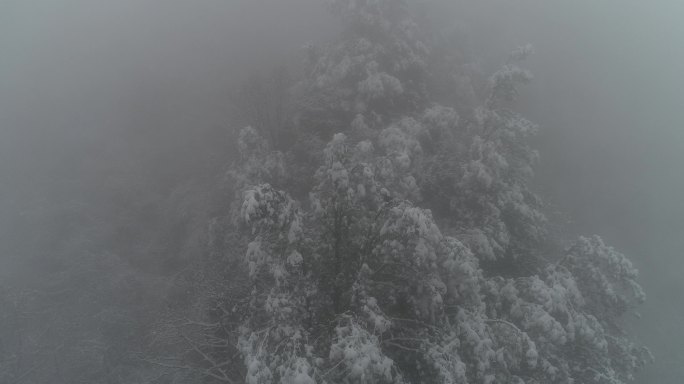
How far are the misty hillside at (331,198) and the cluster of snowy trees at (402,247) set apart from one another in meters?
0.07

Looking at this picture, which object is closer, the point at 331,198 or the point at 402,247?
the point at 331,198

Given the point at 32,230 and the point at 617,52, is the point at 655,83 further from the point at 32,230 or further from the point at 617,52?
the point at 32,230

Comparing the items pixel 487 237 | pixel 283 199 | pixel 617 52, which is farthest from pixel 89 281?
pixel 617 52

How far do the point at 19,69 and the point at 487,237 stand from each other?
28284 millimetres

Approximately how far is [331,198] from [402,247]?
1813 mm

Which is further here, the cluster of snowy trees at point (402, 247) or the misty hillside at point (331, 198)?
the misty hillside at point (331, 198)

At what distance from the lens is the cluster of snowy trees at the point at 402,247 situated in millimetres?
8258

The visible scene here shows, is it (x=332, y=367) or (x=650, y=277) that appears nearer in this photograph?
(x=332, y=367)

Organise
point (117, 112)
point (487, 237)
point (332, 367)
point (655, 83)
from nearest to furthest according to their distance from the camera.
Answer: point (332, 367), point (487, 237), point (117, 112), point (655, 83)

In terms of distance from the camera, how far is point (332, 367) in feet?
24.1

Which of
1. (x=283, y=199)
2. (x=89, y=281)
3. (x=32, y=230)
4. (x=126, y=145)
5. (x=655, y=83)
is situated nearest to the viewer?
(x=283, y=199)

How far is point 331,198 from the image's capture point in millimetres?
8766

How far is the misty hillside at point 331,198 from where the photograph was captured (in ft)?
28.9

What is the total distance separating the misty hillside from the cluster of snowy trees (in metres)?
0.07
